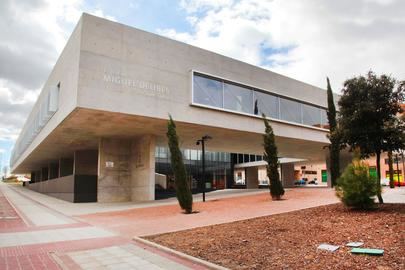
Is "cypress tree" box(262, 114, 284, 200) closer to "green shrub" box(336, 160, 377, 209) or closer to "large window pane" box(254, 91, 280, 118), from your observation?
"green shrub" box(336, 160, 377, 209)

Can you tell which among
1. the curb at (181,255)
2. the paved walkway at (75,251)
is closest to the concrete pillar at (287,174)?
the paved walkway at (75,251)

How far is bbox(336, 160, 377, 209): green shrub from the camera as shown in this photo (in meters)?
10.5

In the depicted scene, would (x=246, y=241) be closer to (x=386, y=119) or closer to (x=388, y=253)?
(x=388, y=253)

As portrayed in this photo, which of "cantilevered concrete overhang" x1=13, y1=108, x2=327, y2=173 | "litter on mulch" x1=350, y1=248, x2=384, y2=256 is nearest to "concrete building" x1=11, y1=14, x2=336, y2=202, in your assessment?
"cantilevered concrete overhang" x1=13, y1=108, x2=327, y2=173

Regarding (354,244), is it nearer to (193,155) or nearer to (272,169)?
(272,169)

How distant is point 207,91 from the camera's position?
74.8 feet

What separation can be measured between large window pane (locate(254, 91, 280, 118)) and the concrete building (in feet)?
0.27

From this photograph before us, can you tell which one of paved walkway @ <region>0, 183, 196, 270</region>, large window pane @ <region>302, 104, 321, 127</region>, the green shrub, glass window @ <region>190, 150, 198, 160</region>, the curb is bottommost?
paved walkway @ <region>0, 183, 196, 270</region>

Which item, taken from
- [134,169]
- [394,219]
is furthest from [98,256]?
[134,169]

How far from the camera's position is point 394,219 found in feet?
27.9

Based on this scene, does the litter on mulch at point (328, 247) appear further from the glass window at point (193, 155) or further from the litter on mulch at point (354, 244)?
the glass window at point (193, 155)

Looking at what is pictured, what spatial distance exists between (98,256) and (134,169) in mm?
18541

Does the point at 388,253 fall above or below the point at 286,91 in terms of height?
below

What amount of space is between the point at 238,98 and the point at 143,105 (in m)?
8.18
